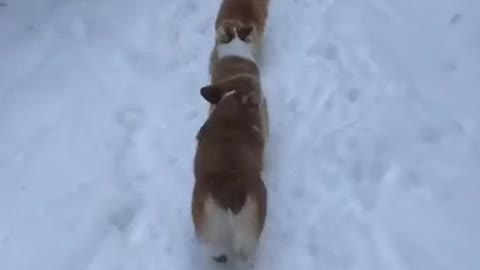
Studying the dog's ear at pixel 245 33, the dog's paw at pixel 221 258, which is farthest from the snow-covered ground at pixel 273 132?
the dog's ear at pixel 245 33

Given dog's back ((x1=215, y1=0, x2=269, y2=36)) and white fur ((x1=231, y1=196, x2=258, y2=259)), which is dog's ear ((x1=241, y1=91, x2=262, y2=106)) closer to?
white fur ((x1=231, y1=196, x2=258, y2=259))

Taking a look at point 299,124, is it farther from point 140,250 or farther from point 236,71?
point 140,250

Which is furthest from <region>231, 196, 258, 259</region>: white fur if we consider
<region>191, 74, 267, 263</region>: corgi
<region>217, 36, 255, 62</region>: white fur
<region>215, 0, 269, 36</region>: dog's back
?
<region>215, 0, 269, 36</region>: dog's back

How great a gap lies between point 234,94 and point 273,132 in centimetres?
60

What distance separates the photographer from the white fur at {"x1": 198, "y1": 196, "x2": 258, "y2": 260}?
13.0 feet

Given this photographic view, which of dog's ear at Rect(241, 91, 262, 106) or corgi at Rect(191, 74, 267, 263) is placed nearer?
corgi at Rect(191, 74, 267, 263)

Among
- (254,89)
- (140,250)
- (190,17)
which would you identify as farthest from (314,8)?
(140,250)

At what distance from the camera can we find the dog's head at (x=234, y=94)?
4555mm

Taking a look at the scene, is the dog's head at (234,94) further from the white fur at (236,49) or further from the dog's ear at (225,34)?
the dog's ear at (225,34)

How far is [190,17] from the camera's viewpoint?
6211mm

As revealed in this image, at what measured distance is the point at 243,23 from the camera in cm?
548

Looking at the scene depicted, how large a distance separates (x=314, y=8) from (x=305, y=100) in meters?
1.08

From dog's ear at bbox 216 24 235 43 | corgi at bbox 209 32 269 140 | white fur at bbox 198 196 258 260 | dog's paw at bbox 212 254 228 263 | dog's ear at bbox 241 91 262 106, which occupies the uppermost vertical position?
dog's ear at bbox 216 24 235 43

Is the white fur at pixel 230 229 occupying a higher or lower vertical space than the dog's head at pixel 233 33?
lower
